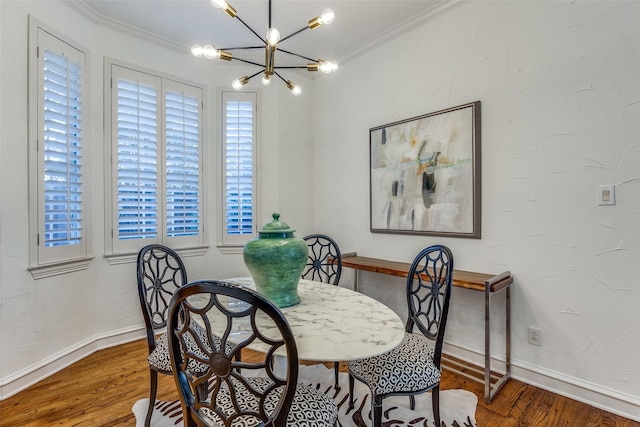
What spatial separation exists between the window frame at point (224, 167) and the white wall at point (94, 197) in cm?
6

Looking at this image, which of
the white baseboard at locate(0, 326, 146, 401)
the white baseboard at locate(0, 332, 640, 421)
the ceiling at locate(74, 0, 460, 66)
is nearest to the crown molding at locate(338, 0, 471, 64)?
the ceiling at locate(74, 0, 460, 66)

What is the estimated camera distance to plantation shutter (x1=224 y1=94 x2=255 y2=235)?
347cm

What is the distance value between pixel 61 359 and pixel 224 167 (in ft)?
6.91

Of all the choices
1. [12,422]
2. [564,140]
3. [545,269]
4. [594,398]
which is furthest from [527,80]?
[12,422]

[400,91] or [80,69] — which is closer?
[80,69]

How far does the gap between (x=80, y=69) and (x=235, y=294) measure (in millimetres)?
2757

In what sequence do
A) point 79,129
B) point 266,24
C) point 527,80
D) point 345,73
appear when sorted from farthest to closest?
point 345,73, point 266,24, point 79,129, point 527,80

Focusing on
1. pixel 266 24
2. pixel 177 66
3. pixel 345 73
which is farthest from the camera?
pixel 345 73

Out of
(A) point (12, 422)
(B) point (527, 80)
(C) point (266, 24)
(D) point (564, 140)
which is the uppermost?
(C) point (266, 24)

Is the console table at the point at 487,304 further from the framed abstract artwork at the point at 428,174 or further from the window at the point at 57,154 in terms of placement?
the window at the point at 57,154

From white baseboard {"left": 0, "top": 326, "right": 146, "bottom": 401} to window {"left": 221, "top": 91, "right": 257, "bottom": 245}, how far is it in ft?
3.96

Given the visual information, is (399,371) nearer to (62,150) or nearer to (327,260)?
(327,260)

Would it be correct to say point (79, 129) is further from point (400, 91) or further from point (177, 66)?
point (400, 91)

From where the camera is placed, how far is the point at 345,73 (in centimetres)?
345
